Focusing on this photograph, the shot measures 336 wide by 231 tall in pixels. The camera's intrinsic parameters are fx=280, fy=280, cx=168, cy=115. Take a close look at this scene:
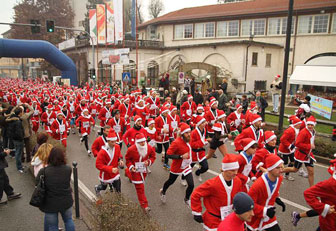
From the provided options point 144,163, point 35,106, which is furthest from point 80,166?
point 35,106

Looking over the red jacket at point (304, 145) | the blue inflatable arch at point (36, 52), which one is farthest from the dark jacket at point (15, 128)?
the blue inflatable arch at point (36, 52)

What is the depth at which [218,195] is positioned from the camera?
13.1 ft

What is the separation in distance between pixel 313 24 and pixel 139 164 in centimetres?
2704

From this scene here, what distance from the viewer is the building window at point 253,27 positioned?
29.8 meters

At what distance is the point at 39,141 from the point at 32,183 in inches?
97.1

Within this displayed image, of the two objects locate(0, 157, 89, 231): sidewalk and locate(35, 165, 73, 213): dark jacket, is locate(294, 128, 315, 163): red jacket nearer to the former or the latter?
locate(0, 157, 89, 231): sidewalk

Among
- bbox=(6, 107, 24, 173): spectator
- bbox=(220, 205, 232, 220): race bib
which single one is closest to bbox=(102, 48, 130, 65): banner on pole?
bbox=(6, 107, 24, 173): spectator

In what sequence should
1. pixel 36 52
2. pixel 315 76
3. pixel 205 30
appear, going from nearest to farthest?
pixel 315 76, pixel 36 52, pixel 205 30

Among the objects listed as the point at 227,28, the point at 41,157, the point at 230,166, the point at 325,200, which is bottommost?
the point at 325,200

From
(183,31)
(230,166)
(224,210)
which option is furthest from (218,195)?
(183,31)

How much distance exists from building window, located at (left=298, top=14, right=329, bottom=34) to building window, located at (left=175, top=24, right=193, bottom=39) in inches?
508

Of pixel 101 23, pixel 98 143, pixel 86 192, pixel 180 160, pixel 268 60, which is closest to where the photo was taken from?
pixel 180 160

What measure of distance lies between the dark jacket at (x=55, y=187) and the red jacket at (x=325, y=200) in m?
3.70

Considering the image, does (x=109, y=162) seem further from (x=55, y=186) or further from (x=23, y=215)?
(x=23, y=215)
